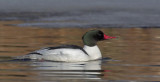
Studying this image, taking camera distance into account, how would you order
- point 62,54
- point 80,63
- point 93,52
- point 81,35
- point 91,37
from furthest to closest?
1. point 81,35
2. point 91,37
3. point 93,52
4. point 62,54
5. point 80,63

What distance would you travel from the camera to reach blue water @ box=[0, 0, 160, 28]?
50.3 feet

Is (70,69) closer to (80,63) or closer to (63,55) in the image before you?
(80,63)

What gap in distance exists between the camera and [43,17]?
1664 cm

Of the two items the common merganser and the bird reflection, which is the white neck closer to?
the common merganser

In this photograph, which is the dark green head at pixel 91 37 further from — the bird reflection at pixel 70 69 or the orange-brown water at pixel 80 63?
the bird reflection at pixel 70 69

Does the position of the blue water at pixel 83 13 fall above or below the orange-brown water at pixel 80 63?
above

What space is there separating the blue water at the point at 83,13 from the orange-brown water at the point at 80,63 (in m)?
0.86

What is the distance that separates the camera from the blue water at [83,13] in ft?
50.3

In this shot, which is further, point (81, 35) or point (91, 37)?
point (81, 35)

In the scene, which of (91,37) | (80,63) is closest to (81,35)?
(91,37)

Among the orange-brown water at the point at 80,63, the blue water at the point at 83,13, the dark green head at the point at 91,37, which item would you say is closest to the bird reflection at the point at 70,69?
the orange-brown water at the point at 80,63

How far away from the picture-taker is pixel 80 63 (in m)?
9.29

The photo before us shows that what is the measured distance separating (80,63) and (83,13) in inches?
316

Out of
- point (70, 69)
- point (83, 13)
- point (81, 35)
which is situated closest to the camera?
point (70, 69)
